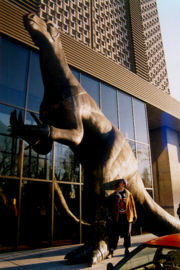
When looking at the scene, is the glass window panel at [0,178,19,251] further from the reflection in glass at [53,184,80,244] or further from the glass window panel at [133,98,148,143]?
the glass window panel at [133,98,148,143]

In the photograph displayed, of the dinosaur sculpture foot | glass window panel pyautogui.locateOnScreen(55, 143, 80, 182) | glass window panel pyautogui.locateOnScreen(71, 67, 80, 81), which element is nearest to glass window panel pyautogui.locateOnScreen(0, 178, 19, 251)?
glass window panel pyautogui.locateOnScreen(55, 143, 80, 182)

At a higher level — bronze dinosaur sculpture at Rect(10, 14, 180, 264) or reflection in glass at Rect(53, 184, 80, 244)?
bronze dinosaur sculpture at Rect(10, 14, 180, 264)

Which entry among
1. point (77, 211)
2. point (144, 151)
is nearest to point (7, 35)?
point (77, 211)

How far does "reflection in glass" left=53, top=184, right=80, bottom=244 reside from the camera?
7.10 m

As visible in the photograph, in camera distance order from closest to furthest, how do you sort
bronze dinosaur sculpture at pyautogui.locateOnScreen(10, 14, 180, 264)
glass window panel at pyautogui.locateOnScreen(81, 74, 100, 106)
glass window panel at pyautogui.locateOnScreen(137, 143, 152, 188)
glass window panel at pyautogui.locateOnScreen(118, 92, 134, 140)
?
bronze dinosaur sculpture at pyautogui.locateOnScreen(10, 14, 180, 264)
glass window panel at pyautogui.locateOnScreen(81, 74, 100, 106)
glass window panel at pyautogui.locateOnScreen(118, 92, 134, 140)
glass window panel at pyautogui.locateOnScreen(137, 143, 152, 188)

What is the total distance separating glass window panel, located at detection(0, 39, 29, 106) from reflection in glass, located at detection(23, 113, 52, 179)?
796 mm

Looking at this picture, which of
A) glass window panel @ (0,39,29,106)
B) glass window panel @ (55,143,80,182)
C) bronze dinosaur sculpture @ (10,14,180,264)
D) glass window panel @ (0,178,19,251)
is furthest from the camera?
glass window panel @ (55,143,80,182)

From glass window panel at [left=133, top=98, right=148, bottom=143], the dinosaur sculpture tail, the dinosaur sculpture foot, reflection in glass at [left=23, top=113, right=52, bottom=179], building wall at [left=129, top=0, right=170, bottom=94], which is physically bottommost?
the dinosaur sculpture foot

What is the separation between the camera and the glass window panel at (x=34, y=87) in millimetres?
8211

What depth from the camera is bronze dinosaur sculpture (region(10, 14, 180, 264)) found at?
4.14m

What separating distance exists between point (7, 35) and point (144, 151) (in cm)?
791

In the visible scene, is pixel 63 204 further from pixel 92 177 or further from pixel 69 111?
pixel 69 111

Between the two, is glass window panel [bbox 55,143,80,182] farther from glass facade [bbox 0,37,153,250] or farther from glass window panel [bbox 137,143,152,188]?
glass window panel [bbox 137,143,152,188]

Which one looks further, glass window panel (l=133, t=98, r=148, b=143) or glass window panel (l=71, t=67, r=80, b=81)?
glass window panel (l=133, t=98, r=148, b=143)
